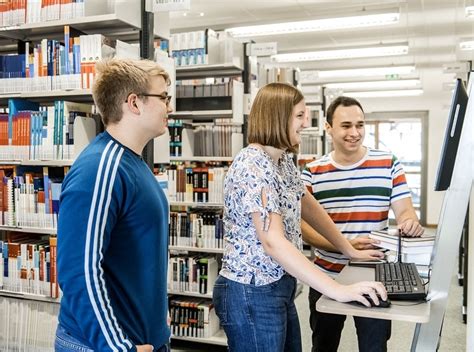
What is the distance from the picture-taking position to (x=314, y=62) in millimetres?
8820

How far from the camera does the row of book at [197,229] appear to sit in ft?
13.2

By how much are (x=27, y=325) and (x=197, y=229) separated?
143cm

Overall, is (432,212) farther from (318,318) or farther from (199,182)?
(318,318)

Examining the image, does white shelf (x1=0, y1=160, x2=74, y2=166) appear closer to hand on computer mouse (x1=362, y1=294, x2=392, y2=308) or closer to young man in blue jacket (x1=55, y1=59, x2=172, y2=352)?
young man in blue jacket (x1=55, y1=59, x2=172, y2=352)

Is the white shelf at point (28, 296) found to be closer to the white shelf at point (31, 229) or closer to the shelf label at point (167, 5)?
the white shelf at point (31, 229)

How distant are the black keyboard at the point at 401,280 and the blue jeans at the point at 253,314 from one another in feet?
1.12

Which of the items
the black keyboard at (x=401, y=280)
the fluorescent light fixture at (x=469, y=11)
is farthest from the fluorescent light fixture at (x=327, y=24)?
the black keyboard at (x=401, y=280)

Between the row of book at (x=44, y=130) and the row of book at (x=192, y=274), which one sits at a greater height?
the row of book at (x=44, y=130)

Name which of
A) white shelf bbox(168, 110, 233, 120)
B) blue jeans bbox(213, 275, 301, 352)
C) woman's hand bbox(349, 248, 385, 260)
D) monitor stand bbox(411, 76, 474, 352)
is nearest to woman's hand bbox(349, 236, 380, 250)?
woman's hand bbox(349, 248, 385, 260)

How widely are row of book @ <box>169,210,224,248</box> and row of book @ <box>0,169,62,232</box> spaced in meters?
1.19

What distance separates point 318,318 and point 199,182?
2020 millimetres

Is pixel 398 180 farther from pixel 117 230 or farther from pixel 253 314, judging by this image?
pixel 117 230

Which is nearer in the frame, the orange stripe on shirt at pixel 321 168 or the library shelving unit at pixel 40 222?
the orange stripe on shirt at pixel 321 168

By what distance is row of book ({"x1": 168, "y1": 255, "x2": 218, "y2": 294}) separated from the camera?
3977 millimetres
